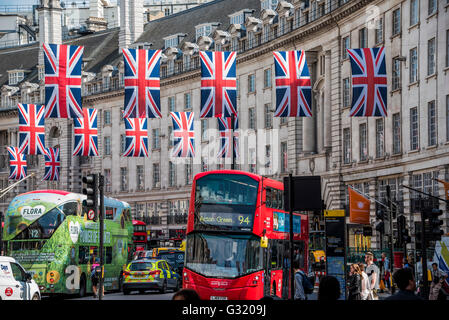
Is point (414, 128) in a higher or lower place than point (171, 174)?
higher

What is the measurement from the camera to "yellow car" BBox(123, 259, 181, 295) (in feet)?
134

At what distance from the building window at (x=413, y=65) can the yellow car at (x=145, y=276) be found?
1671 centimetres

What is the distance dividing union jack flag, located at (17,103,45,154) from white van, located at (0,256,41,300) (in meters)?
29.8

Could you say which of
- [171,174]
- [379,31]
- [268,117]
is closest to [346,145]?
[379,31]

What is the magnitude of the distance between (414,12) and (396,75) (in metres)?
4.03

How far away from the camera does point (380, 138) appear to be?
53.8 metres

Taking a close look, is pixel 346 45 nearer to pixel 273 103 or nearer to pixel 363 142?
pixel 363 142

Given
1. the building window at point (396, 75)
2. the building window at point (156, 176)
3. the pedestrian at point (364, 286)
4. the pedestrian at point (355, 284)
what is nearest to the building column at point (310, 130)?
the building window at point (396, 75)

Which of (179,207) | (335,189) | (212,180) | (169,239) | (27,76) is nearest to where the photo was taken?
(212,180)
